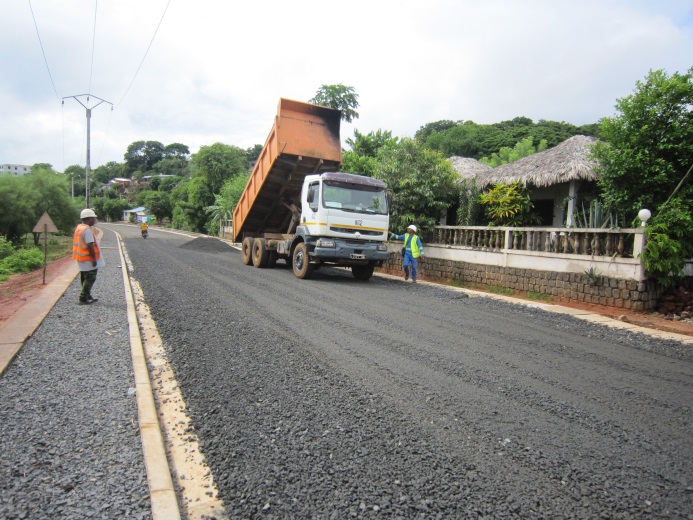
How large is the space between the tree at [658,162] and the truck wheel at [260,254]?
30.0ft

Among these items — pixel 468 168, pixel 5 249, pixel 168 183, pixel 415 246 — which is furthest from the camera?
pixel 168 183

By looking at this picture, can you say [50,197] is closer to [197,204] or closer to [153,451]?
[197,204]

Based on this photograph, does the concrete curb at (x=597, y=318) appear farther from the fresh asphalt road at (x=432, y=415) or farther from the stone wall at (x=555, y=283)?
the stone wall at (x=555, y=283)

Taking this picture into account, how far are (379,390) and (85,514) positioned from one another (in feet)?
7.58

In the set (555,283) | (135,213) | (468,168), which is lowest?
(555,283)

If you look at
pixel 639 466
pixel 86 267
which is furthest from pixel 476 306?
pixel 86 267

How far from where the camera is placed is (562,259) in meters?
9.73

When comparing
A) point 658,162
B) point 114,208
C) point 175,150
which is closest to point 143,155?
point 175,150

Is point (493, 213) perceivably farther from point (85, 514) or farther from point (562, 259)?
point (85, 514)

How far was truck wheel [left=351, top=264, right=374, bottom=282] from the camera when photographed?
12.3m

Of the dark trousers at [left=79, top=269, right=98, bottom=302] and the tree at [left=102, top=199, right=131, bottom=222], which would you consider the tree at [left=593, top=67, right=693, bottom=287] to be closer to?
the dark trousers at [left=79, top=269, right=98, bottom=302]

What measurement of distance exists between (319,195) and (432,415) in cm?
802

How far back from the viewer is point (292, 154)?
Result: 1148 centimetres

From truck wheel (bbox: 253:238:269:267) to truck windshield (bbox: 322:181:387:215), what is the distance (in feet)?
12.2
